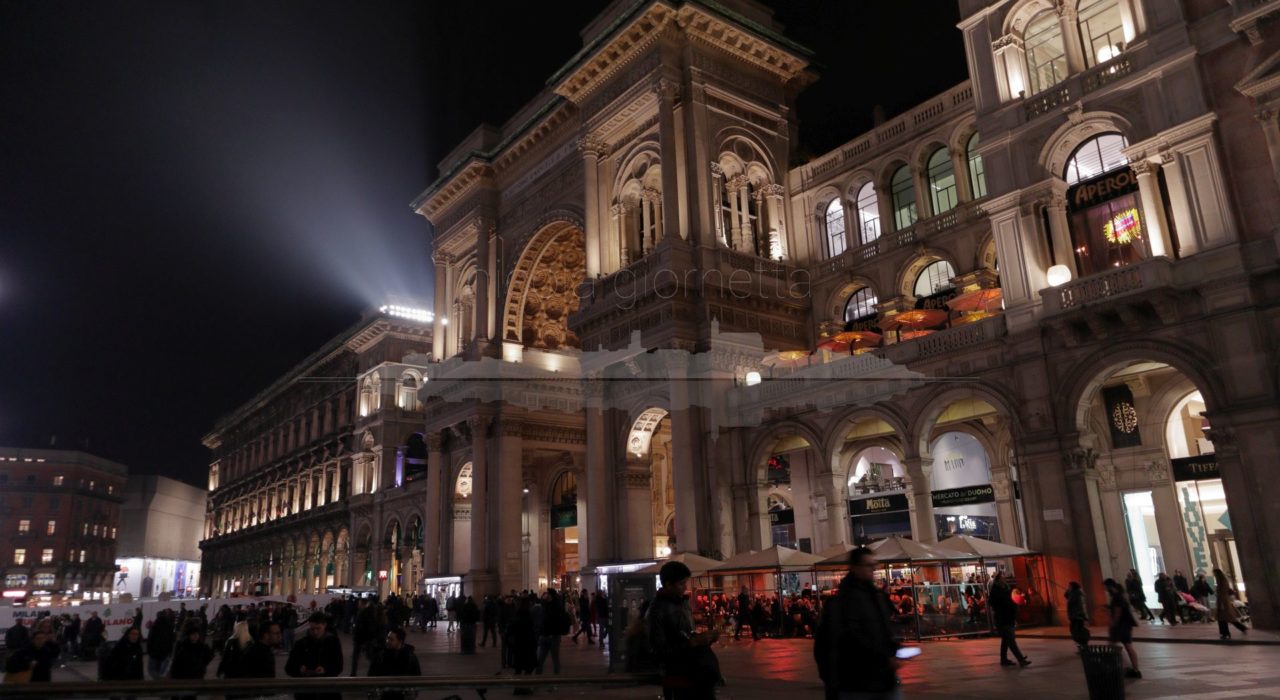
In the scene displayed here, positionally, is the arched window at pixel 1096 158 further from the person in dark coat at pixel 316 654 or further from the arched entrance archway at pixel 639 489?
the person in dark coat at pixel 316 654

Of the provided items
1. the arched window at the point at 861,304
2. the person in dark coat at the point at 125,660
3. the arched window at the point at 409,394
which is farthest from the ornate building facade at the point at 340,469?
the person in dark coat at the point at 125,660

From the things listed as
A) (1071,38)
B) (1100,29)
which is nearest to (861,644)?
(1071,38)

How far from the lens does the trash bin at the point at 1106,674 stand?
8.20 meters

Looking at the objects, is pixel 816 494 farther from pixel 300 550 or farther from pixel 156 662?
pixel 300 550

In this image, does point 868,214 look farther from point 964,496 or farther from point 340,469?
point 340,469

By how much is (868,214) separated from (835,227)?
1429 millimetres

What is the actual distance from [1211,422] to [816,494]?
36.6 feet

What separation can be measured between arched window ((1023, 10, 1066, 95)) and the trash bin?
18891 millimetres

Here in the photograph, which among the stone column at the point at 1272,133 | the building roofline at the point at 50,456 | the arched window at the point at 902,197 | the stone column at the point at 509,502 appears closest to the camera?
the stone column at the point at 1272,133

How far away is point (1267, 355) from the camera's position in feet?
57.6

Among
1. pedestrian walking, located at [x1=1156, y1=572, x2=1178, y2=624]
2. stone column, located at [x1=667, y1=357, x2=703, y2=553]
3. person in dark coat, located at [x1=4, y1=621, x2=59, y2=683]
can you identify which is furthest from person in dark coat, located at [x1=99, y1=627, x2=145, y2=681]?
pedestrian walking, located at [x1=1156, y1=572, x2=1178, y2=624]

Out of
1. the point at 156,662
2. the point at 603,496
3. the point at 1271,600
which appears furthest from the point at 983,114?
the point at 156,662

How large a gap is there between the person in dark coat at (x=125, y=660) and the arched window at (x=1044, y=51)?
2348 cm

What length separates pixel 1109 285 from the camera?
64.6ft
